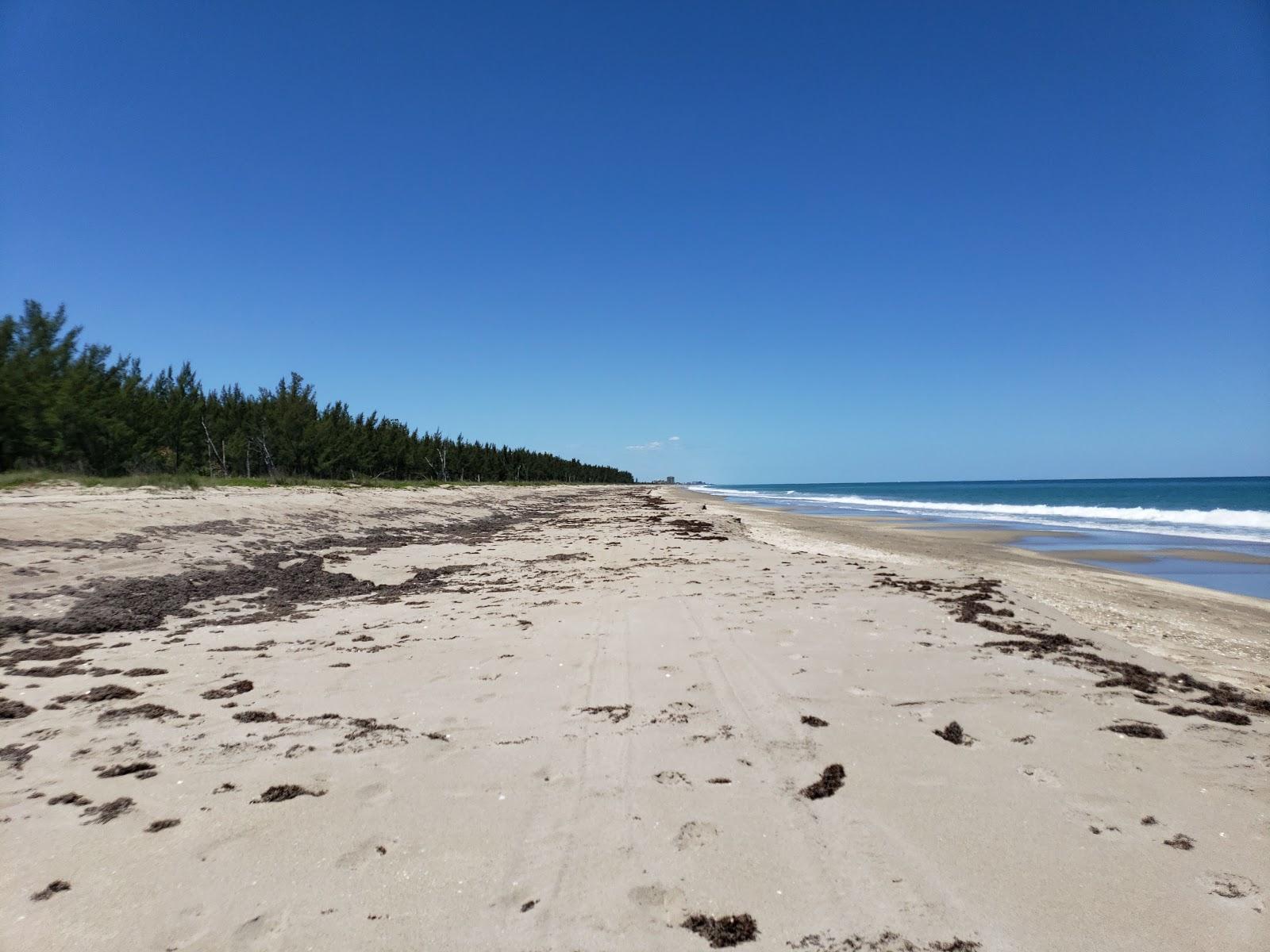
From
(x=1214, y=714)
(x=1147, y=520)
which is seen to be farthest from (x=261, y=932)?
(x=1147, y=520)

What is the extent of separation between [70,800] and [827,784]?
4346mm

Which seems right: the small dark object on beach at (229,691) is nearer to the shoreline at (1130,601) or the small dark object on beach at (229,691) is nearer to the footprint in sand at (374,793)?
the footprint in sand at (374,793)

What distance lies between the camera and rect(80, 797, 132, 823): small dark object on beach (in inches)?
119

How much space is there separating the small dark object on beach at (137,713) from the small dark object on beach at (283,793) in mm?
1786

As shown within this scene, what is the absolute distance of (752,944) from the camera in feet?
7.36

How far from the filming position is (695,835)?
2.96 m

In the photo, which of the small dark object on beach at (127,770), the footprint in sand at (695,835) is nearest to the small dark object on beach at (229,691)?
the small dark object on beach at (127,770)

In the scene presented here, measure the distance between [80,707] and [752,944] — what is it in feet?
17.5

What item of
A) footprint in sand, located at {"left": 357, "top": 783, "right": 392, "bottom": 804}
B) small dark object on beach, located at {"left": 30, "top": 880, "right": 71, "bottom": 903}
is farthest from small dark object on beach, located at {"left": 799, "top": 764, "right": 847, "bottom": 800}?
small dark object on beach, located at {"left": 30, "top": 880, "right": 71, "bottom": 903}

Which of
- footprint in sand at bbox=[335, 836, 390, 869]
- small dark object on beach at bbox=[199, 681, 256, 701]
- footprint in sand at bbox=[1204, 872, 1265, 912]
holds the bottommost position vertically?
small dark object on beach at bbox=[199, 681, 256, 701]

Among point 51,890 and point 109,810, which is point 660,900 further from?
point 109,810

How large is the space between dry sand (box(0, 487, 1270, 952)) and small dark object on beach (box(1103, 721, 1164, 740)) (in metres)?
0.03

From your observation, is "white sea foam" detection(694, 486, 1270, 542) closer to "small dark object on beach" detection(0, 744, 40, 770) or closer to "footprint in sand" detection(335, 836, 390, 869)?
"footprint in sand" detection(335, 836, 390, 869)

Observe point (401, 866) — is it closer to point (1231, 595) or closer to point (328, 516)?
point (1231, 595)
